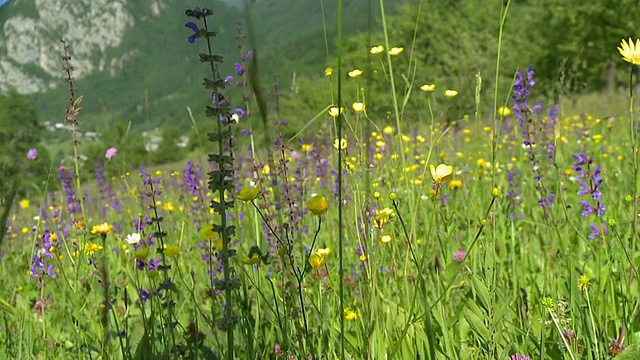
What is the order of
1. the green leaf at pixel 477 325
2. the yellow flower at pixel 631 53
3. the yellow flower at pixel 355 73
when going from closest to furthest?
the yellow flower at pixel 631 53
the green leaf at pixel 477 325
the yellow flower at pixel 355 73

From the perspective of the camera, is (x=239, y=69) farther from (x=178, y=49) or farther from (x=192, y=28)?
(x=178, y=49)

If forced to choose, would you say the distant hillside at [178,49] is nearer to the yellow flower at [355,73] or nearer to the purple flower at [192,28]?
the purple flower at [192,28]

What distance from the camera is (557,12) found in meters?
25.0

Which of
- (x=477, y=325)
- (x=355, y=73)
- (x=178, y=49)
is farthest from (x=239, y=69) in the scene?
(x=178, y=49)

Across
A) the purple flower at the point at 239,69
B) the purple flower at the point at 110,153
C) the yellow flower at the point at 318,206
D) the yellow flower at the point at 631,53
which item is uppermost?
the purple flower at the point at 239,69

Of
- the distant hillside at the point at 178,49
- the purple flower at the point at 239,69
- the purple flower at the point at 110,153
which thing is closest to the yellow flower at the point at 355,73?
the distant hillside at the point at 178,49

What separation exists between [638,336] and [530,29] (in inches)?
1237

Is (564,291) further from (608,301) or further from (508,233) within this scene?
(508,233)

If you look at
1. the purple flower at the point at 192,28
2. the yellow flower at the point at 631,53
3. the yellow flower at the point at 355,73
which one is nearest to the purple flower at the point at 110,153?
the yellow flower at the point at 355,73

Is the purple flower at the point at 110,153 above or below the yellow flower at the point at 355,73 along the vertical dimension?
below

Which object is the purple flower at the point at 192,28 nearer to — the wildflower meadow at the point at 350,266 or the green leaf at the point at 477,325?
the wildflower meadow at the point at 350,266

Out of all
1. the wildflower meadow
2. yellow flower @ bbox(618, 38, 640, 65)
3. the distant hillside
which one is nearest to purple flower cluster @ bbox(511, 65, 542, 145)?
the wildflower meadow

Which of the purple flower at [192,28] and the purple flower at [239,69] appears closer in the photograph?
the purple flower at [192,28]

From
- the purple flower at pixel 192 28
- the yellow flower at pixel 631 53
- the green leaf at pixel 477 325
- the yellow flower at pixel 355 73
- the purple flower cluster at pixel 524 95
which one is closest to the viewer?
the purple flower at pixel 192 28
